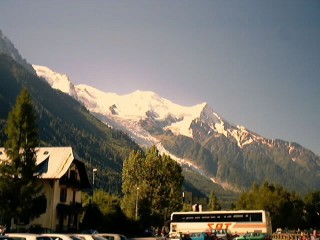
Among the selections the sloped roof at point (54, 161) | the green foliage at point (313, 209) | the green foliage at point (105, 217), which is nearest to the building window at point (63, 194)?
the green foliage at point (105, 217)

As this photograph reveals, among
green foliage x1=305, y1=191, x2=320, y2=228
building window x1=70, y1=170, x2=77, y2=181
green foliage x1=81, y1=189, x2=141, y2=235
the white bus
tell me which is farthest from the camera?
green foliage x1=305, y1=191, x2=320, y2=228

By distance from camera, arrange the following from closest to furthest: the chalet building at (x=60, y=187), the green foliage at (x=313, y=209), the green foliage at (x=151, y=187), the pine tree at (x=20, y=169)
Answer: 1. the pine tree at (x=20, y=169)
2. the chalet building at (x=60, y=187)
3. the green foliage at (x=151, y=187)
4. the green foliage at (x=313, y=209)

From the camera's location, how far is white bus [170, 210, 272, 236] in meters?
72.9

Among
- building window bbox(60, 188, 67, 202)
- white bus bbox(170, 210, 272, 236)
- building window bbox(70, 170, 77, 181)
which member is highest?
building window bbox(70, 170, 77, 181)

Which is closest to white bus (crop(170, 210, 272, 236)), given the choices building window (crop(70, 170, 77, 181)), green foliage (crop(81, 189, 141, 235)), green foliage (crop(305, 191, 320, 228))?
green foliage (crop(81, 189, 141, 235))

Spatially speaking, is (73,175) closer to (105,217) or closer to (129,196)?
(105,217)

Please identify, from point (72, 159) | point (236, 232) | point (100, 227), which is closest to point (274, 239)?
point (236, 232)

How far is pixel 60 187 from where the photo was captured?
72.6m

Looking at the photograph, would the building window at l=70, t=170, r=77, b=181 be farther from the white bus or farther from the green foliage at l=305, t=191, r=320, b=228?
the green foliage at l=305, t=191, r=320, b=228

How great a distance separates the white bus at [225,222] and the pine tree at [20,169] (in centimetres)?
2861

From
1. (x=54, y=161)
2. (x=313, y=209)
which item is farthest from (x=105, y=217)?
(x=313, y=209)

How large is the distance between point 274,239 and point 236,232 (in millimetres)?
19570

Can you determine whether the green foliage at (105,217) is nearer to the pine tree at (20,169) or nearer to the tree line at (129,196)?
the tree line at (129,196)

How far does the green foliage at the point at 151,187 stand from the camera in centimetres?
9425
